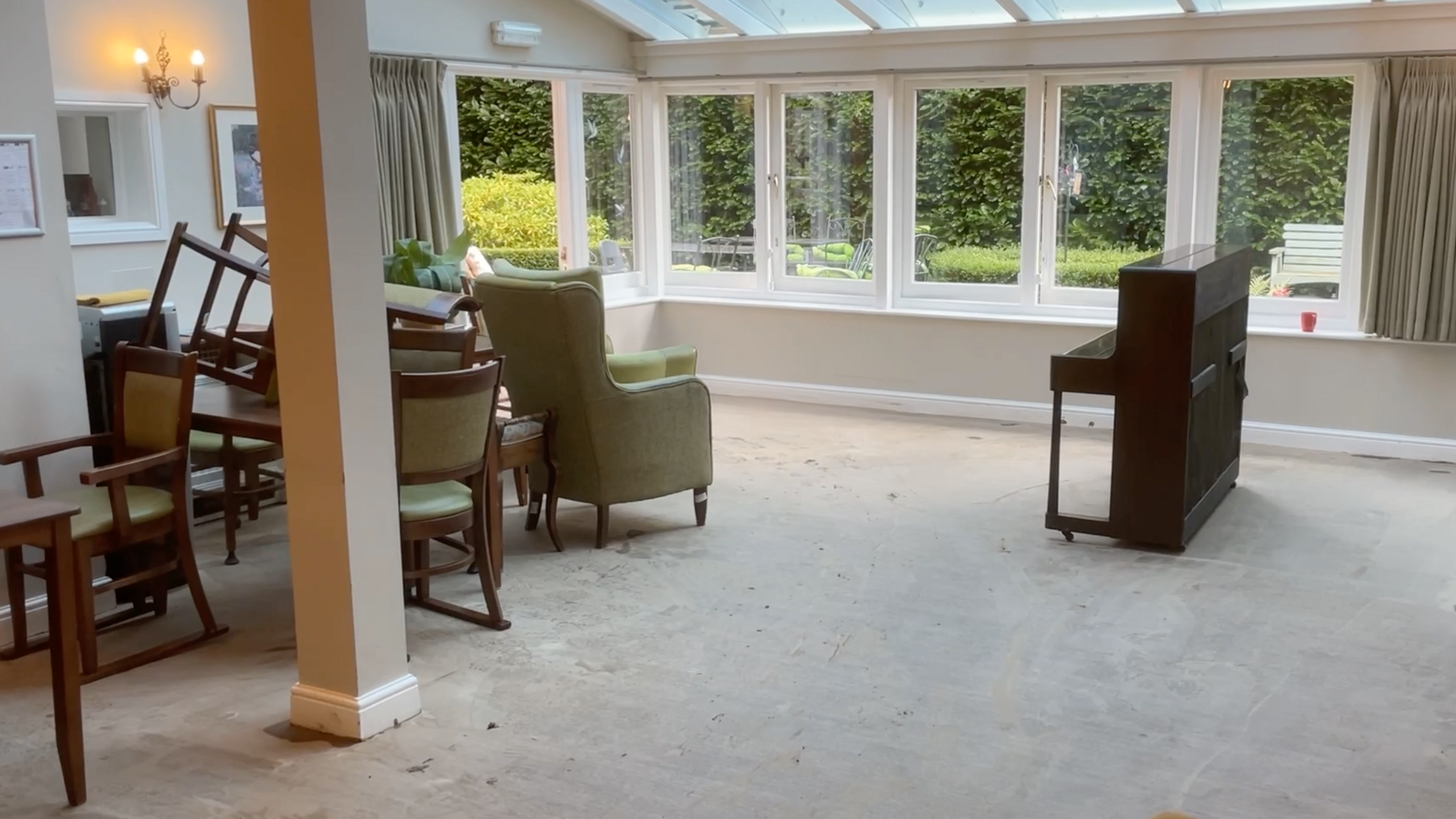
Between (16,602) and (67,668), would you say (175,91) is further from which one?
(67,668)

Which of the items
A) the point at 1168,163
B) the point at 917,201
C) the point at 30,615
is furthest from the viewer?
the point at 917,201

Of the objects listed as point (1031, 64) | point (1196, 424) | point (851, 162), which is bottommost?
point (1196, 424)

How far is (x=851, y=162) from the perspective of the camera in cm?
774

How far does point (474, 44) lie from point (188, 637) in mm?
4049

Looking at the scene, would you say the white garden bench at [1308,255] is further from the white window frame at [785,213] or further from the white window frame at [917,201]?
the white window frame at [785,213]

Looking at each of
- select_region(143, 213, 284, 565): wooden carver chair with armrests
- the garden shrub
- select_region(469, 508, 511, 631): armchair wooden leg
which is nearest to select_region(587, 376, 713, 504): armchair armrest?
select_region(469, 508, 511, 631): armchair wooden leg

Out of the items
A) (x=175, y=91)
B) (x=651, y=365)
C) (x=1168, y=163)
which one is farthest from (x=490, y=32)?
(x=1168, y=163)

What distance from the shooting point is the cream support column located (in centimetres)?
304

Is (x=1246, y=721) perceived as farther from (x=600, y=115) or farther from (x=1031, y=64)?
(x=600, y=115)

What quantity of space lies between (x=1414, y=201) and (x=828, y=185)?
10.8 ft

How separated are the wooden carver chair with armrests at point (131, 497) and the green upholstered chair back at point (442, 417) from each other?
2.26 feet

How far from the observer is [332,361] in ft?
10.2

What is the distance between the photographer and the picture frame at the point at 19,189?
3.82 m

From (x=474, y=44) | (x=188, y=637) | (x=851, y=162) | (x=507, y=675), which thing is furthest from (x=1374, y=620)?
(x=474, y=44)
